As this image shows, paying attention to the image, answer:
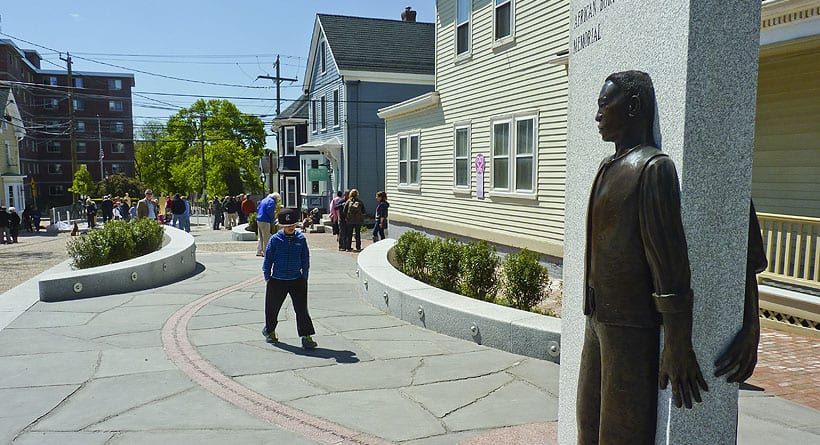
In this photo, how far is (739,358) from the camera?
2846 millimetres

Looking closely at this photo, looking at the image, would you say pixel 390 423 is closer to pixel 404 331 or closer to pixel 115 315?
pixel 404 331

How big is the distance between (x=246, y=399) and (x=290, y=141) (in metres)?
39.2

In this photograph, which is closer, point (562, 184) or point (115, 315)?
point (115, 315)

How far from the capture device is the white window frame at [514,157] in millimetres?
13172

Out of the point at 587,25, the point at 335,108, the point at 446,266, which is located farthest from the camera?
the point at 335,108

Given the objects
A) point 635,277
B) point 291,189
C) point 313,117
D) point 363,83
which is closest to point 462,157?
point 635,277

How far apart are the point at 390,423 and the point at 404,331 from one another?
3.11 meters

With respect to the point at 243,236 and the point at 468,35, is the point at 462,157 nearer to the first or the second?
the point at 468,35

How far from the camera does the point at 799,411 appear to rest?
5223 mm

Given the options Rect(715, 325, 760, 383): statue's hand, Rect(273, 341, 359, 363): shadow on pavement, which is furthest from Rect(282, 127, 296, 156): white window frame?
Rect(715, 325, 760, 383): statue's hand

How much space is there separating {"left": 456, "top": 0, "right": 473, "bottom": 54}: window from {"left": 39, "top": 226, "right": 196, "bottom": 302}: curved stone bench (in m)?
9.20

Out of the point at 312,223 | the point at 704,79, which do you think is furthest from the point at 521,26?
the point at 312,223

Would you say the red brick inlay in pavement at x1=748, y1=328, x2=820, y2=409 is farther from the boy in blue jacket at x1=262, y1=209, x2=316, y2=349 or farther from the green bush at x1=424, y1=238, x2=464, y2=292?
the boy in blue jacket at x1=262, y1=209, x2=316, y2=349

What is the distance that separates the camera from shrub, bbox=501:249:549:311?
801 cm
